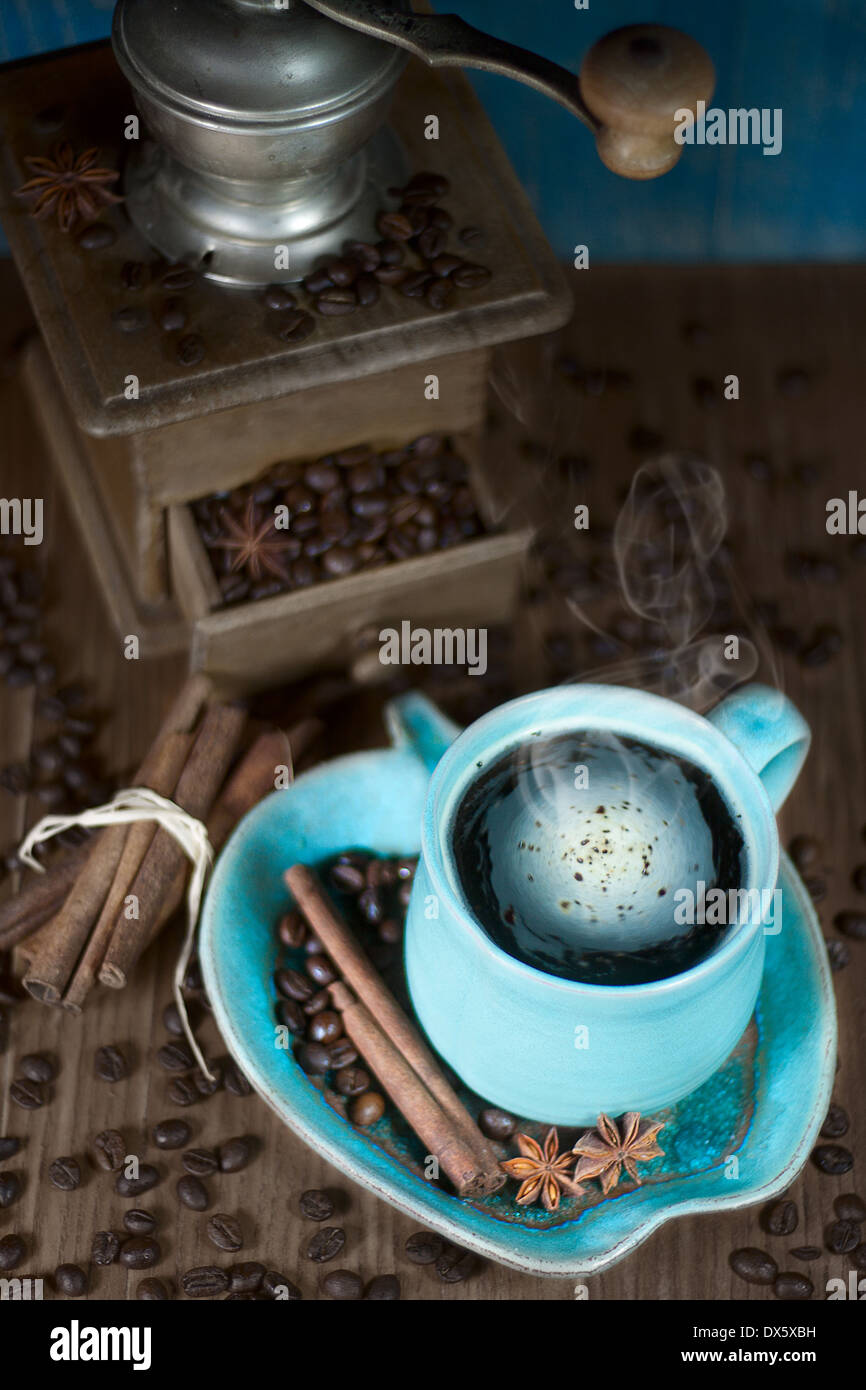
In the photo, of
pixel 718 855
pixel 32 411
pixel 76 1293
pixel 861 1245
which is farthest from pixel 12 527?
pixel 861 1245

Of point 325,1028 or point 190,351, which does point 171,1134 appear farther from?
point 190,351

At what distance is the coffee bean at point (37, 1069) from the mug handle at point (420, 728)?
0.40 meters

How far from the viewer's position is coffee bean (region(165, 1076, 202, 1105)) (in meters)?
1.27

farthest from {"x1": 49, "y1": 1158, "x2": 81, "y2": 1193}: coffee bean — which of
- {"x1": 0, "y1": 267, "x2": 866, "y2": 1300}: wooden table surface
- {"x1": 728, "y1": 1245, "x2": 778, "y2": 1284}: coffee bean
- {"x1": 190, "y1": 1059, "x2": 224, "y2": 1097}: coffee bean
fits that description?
Result: {"x1": 728, "y1": 1245, "x2": 778, "y2": 1284}: coffee bean

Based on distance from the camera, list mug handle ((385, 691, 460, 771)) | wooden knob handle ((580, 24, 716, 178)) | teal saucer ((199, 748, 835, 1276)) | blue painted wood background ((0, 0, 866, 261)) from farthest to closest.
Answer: blue painted wood background ((0, 0, 866, 261)) < mug handle ((385, 691, 460, 771)) < teal saucer ((199, 748, 835, 1276)) < wooden knob handle ((580, 24, 716, 178))

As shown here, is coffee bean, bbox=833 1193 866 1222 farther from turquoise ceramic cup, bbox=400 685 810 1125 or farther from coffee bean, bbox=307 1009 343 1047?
coffee bean, bbox=307 1009 343 1047

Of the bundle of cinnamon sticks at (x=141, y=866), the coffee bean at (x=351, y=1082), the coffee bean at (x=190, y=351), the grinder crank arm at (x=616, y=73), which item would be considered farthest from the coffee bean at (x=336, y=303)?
the coffee bean at (x=351, y=1082)

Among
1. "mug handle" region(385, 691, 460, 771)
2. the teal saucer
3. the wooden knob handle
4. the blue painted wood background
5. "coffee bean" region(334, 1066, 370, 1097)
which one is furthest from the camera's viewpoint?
the blue painted wood background

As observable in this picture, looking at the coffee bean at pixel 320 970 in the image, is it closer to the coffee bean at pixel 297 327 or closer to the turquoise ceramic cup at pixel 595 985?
the turquoise ceramic cup at pixel 595 985

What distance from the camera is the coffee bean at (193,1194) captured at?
1225 mm

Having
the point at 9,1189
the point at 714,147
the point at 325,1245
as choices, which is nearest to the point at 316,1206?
the point at 325,1245

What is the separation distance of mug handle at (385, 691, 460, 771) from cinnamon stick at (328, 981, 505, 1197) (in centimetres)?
20

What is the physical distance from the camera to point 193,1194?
4.02 feet

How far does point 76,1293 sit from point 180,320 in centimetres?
78
